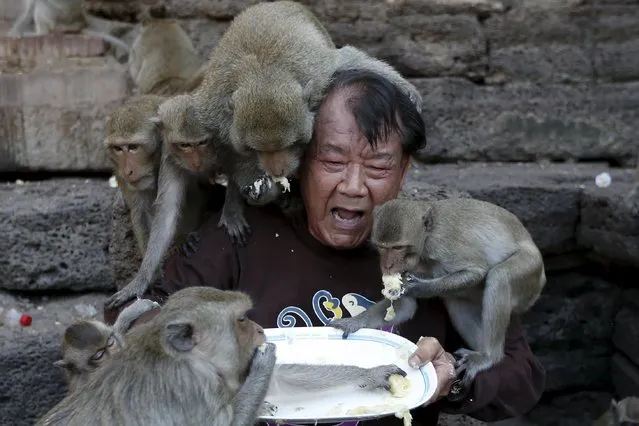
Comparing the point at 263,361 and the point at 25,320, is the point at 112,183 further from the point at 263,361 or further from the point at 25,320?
the point at 263,361

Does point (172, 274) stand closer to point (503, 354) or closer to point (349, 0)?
point (503, 354)

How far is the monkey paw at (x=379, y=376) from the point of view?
9.64 ft

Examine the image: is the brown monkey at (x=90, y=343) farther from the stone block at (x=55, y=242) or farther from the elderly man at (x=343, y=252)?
the stone block at (x=55, y=242)

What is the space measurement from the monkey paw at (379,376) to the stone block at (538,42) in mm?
3200

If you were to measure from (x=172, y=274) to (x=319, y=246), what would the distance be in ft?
1.76

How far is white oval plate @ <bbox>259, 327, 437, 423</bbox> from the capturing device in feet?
9.17

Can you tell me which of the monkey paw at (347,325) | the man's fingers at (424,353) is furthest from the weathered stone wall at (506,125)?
the man's fingers at (424,353)

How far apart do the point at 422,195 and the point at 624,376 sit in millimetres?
2287

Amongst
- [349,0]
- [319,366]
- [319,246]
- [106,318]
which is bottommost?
[106,318]

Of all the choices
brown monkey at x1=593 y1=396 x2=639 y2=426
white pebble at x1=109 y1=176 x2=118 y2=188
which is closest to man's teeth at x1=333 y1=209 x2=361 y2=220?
white pebble at x1=109 y1=176 x2=118 y2=188

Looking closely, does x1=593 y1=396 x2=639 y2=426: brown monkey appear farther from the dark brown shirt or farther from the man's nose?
the man's nose

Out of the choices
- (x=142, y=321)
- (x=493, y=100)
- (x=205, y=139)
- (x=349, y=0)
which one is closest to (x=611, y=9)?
(x=493, y=100)

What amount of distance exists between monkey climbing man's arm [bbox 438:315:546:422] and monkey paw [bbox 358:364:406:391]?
39 centimetres

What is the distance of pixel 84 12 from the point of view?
5.96 meters
